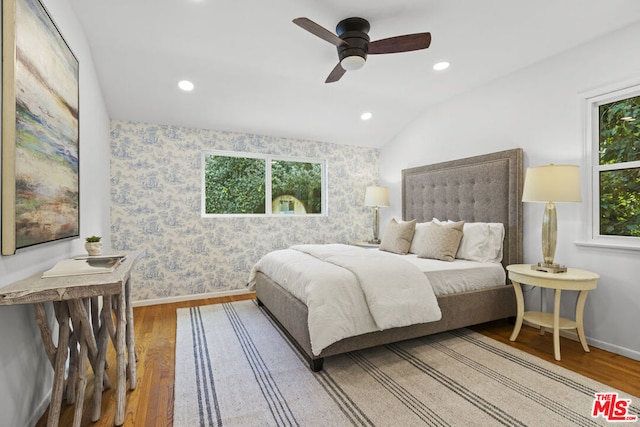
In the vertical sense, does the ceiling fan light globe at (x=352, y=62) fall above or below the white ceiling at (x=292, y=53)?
below

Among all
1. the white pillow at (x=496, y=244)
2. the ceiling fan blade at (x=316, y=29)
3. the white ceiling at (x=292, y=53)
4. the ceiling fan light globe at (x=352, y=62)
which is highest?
the white ceiling at (x=292, y=53)

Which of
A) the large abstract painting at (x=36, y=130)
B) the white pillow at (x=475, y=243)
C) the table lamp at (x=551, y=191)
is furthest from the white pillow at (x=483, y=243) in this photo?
the large abstract painting at (x=36, y=130)

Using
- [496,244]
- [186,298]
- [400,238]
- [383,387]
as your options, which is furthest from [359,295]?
[186,298]

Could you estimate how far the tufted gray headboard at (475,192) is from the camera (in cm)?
312

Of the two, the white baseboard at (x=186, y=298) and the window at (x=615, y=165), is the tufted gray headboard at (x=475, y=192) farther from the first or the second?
the white baseboard at (x=186, y=298)

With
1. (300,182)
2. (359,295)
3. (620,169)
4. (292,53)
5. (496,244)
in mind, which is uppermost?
(292,53)

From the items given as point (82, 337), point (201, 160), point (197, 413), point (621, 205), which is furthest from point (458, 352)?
point (201, 160)

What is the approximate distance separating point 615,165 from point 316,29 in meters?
2.60

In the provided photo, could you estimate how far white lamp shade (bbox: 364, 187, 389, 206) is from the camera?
4785 millimetres

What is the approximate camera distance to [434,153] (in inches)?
165

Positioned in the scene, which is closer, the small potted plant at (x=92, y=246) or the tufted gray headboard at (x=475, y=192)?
the small potted plant at (x=92, y=246)

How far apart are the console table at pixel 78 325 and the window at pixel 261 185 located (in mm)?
2344

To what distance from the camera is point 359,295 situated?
2264 millimetres

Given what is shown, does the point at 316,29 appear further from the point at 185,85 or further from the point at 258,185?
the point at 258,185
